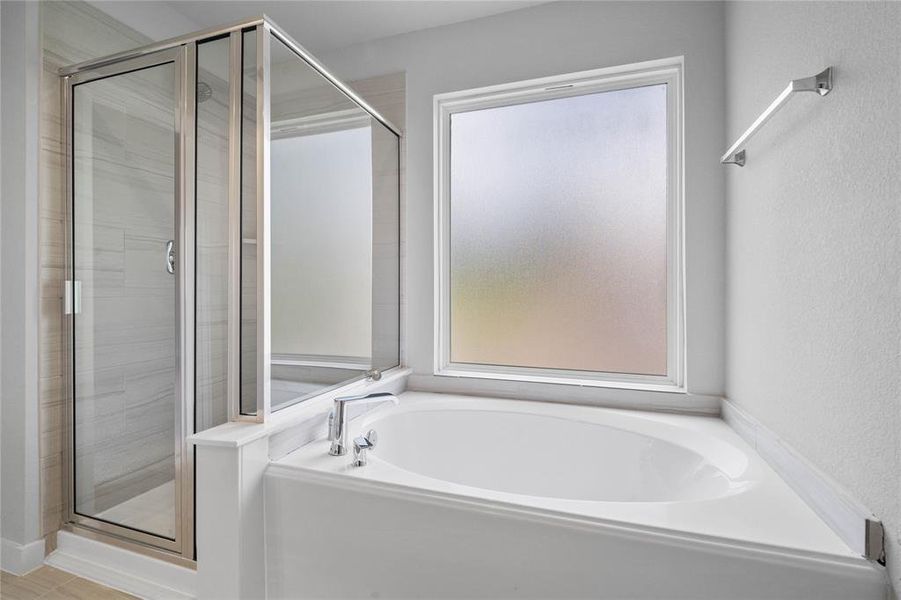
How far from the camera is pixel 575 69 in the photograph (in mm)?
2145

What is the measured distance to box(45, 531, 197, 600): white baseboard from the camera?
163cm

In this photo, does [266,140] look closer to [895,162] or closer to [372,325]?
[372,325]

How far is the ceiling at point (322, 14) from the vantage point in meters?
2.18

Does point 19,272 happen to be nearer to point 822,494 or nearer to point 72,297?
point 72,297

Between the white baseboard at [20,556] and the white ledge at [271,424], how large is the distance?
100 centimetres

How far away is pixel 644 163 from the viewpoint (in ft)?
6.97

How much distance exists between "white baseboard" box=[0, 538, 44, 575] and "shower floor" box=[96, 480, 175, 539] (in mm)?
262

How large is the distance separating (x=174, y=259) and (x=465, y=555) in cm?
142

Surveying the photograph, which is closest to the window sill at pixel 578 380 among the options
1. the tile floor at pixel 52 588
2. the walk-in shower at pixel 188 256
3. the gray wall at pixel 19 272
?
the walk-in shower at pixel 188 256

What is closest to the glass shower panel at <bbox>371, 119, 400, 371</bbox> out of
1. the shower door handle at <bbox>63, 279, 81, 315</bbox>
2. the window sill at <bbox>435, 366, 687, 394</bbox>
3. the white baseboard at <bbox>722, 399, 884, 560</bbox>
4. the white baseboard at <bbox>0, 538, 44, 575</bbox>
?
the window sill at <bbox>435, 366, 687, 394</bbox>

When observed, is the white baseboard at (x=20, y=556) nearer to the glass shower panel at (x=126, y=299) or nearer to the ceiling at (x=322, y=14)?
the glass shower panel at (x=126, y=299)

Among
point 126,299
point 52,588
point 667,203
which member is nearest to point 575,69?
point 667,203

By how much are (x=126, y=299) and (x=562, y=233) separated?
1.93 m

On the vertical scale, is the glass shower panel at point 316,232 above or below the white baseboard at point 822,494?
above
